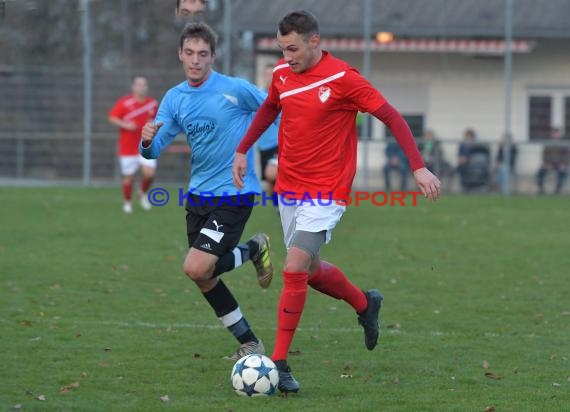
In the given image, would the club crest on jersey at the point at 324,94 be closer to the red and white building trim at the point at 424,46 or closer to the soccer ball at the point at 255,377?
the soccer ball at the point at 255,377

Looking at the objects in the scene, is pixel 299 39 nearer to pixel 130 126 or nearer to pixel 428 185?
pixel 428 185

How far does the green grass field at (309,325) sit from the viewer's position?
5.93 metres

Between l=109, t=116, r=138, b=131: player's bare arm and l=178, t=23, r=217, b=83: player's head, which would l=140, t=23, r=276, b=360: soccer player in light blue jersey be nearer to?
l=178, t=23, r=217, b=83: player's head

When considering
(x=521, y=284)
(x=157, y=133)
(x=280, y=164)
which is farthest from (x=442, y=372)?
(x=521, y=284)

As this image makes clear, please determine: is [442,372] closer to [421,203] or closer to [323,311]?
[323,311]

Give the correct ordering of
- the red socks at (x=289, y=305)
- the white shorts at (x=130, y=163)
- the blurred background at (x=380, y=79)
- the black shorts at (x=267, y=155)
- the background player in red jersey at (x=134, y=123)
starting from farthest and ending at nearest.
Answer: the blurred background at (x=380, y=79), the white shorts at (x=130, y=163), the background player in red jersey at (x=134, y=123), the black shorts at (x=267, y=155), the red socks at (x=289, y=305)

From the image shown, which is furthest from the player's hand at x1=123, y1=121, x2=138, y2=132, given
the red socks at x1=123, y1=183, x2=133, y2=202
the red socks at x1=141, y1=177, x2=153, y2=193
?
the red socks at x1=123, y1=183, x2=133, y2=202

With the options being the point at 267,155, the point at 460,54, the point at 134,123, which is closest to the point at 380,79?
the point at 460,54

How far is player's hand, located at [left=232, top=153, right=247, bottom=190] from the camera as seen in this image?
258 inches

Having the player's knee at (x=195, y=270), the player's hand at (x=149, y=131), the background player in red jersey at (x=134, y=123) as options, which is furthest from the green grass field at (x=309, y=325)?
the background player in red jersey at (x=134, y=123)

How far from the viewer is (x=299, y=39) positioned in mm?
6180

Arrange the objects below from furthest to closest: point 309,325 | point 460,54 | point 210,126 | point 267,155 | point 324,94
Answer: point 460,54 → point 267,155 → point 309,325 → point 210,126 → point 324,94

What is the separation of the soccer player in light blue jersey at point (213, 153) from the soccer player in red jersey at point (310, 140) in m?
0.61

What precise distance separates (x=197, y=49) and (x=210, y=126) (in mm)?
485
